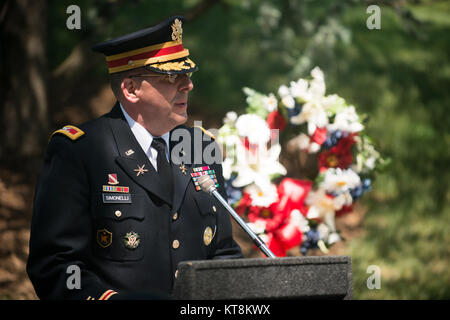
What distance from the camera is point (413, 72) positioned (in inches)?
449

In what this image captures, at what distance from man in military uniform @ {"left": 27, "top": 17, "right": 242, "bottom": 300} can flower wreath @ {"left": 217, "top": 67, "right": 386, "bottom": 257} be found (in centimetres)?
133

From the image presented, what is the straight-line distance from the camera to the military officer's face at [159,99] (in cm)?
303

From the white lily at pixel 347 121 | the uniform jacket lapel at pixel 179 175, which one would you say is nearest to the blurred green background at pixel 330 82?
the white lily at pixel 347 121

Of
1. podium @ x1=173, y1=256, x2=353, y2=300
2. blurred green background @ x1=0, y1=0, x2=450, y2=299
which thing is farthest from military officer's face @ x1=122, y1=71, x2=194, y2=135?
blurred green background @ x1=0, y1=0, x2=450, y2=299

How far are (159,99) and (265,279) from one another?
1.21 m

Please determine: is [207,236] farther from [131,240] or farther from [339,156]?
[339,156]

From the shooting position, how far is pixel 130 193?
300 centimetres

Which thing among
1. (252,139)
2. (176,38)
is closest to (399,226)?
(252,139)

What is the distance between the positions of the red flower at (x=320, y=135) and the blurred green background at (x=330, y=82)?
95.4 inches

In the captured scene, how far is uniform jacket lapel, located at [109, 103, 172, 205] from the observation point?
303 centimetres

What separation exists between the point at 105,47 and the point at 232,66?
807cm

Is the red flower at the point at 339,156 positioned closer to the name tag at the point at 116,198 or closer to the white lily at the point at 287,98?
the white lily at the point at 287,98

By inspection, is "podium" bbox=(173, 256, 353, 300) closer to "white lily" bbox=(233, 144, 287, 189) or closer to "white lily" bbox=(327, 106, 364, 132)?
"white lily" bbox=(233, 144, 287, 189)

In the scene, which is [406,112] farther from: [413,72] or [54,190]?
[54,190]
